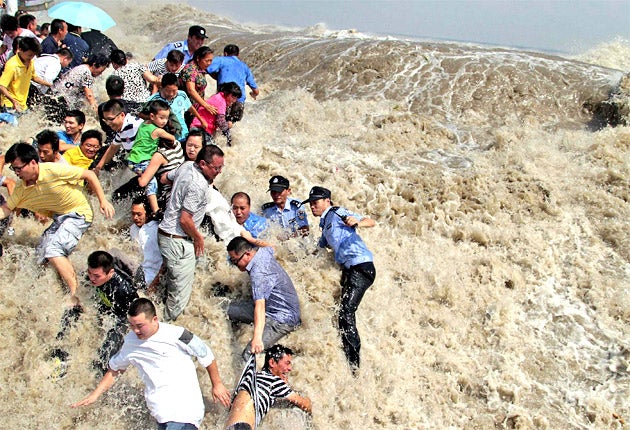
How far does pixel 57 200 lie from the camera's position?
4.38 metres

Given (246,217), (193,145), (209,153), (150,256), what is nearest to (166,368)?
(150,256)

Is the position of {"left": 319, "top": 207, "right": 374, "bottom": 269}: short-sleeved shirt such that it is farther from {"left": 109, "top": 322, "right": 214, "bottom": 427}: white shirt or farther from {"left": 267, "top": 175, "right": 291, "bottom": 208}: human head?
{"left": 109, "top": 322, "right": 214, "bottom": 427}: white shirt

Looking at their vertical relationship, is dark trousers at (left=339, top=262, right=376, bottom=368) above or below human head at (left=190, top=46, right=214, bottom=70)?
below

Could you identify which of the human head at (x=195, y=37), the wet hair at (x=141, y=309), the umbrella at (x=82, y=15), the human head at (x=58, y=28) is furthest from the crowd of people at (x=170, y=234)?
the umbrella at (x=82, y=15)

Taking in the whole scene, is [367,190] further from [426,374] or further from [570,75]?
[570,75]

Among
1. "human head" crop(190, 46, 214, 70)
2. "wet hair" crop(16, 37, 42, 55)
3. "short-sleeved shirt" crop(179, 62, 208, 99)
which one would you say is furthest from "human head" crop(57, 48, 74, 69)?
"human head" crop(190, 46, 214, 70)

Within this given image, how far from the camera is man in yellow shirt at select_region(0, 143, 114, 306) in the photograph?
4.13m

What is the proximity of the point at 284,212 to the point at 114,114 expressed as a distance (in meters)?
1.94

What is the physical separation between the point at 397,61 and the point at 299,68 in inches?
98.5

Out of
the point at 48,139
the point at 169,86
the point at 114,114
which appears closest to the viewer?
the point at 48,139

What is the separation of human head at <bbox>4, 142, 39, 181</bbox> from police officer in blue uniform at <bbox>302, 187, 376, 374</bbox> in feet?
7.68

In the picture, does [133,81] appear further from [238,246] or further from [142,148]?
[238,246]

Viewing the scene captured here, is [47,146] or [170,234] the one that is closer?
[170,234]

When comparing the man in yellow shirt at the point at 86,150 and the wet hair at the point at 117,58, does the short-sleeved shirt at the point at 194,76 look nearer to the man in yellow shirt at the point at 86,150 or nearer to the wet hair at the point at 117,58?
the wet hair at the point at 117,58
